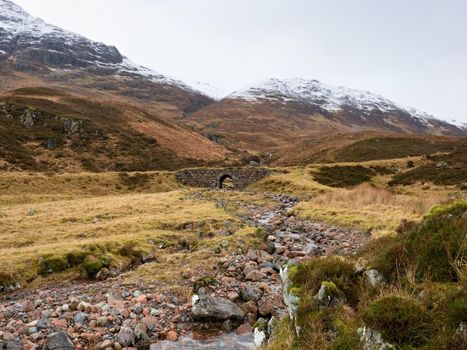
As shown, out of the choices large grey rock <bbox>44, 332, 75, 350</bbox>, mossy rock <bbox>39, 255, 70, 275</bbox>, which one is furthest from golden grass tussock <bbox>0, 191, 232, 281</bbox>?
large grey rock <bbox>44, 332, 75, 350</bbox>

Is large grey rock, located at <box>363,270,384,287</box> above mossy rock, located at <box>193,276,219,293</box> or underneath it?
above

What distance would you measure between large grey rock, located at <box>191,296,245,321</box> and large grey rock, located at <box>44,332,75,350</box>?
3401mm

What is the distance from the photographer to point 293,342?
23.3ft

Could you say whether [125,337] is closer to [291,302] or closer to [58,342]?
[58,342]

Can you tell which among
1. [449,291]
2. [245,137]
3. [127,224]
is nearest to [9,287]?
[127,224]

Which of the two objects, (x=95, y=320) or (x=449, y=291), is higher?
(x=449, y=291)

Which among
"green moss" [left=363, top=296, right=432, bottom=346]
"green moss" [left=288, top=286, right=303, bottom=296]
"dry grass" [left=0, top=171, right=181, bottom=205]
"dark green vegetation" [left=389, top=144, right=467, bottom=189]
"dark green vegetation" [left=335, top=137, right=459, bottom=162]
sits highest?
"dark green vegetation" [left=335, top=137, right=459, bottom=162]

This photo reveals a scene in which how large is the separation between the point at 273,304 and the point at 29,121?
249ft

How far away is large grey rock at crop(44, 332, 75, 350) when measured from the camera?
31.9ft

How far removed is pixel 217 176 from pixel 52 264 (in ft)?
145

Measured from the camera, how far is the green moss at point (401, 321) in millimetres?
5895

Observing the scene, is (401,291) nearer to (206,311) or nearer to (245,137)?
(206,311)

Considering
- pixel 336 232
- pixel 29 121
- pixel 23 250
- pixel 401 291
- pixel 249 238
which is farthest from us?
pixel 29 121

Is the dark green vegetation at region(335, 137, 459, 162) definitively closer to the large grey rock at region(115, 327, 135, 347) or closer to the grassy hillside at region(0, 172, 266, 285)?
the grassy hillside at region(0, 172, 266, 285)
